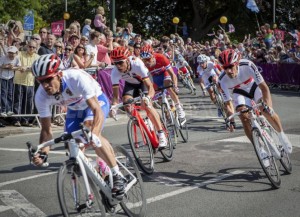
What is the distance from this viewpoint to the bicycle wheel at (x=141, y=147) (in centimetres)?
751

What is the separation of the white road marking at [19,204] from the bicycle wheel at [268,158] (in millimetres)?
2950

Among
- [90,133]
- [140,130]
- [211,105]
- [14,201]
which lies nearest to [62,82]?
[90,133]

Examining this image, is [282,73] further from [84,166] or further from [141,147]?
[84,166]

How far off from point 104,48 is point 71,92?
898 cm

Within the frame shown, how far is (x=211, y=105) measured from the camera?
1714 centimetres

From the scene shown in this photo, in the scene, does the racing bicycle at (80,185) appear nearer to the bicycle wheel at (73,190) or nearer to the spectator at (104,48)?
the bicycle wheel at (73,190)

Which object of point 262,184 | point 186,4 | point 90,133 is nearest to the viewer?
point 90,133

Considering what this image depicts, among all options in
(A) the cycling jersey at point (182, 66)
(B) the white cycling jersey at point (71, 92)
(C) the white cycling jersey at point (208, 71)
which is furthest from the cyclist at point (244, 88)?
(A) the cycling jersey at point (182, 66)

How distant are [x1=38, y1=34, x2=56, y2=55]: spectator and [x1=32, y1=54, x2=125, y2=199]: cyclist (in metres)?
7.21

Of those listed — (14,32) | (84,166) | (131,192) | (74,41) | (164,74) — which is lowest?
(131,192)

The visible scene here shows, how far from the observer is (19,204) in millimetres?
6180

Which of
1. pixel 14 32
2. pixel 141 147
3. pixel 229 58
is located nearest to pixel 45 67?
pixel 141 147

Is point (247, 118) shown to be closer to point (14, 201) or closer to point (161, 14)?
point (14, 201)

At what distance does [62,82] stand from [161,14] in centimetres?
4432
